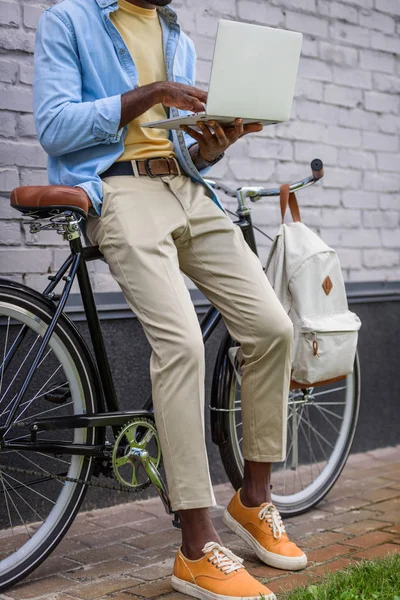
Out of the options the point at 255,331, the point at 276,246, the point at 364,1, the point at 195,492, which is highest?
the point at 364,1

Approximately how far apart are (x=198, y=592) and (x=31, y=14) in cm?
201

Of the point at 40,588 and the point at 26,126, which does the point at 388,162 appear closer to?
the point at 26,126

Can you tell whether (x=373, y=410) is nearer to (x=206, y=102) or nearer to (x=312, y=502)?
(x=312, y=502)

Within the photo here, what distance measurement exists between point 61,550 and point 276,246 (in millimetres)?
1219

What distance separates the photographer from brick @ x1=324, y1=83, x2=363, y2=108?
4191 millimetres

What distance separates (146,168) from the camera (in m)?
2.63

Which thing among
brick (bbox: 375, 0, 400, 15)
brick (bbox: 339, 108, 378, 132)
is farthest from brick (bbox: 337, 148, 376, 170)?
brick (bbox: 375, 0, 400, 15)

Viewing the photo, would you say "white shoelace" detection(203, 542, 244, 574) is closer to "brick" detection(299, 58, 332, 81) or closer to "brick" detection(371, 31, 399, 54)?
"brick" detection(299, 58, 332, 81)

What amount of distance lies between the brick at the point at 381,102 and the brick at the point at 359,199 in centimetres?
43

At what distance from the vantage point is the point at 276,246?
9.78 ft

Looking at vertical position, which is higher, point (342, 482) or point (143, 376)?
point (143, 376)

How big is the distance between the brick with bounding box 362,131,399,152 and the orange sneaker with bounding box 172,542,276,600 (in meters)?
2.57

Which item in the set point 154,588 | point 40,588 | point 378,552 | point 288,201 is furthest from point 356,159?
point 40,588

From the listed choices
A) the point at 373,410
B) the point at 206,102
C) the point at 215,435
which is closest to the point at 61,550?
the point at 215,435
